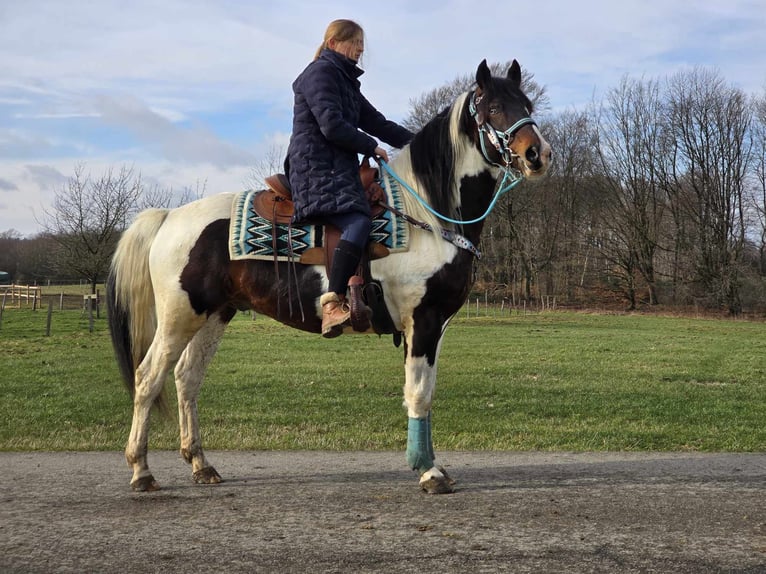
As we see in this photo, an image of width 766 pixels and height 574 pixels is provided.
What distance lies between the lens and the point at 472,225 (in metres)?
5.65

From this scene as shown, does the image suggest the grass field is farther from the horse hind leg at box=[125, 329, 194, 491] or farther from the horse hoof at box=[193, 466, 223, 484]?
the horse hoof at box=[193, 466, 223, 484]

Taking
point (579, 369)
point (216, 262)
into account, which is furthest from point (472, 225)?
point (579, 369)

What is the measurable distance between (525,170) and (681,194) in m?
50.0

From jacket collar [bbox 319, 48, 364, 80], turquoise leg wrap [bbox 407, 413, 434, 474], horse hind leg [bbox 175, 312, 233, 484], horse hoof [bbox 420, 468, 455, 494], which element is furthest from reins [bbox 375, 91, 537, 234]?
horse hind leg [bbox 175, 312, 233, 484]

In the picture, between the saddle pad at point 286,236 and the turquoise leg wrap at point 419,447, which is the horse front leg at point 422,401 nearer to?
the turquoise leg wrap at point 419,447

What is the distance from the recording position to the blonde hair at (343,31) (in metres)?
5.56

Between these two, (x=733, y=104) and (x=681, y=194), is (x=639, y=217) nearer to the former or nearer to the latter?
(x=681, y=194)

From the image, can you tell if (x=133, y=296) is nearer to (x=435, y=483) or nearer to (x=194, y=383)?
(x=194, y=383)

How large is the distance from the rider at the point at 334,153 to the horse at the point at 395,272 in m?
0.28

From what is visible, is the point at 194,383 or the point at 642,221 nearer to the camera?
the point at 194,383

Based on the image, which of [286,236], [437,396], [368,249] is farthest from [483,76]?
[437,396]

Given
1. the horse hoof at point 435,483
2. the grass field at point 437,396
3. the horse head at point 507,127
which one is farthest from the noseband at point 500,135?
the grass field at point 437,396

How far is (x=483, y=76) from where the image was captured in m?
5.42

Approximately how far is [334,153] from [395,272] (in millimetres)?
1034
